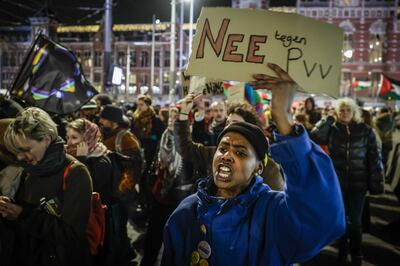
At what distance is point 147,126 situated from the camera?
23.1 feet

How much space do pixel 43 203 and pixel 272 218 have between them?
1407mm

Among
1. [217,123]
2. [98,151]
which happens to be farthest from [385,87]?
[98,151]

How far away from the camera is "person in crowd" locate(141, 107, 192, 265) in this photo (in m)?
3.96

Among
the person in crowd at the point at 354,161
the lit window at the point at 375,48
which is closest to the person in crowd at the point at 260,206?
the person in crowd at the point at 354,161

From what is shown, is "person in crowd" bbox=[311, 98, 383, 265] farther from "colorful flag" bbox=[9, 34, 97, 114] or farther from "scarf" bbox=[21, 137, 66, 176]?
"scarf" bbox=[21, 137, 66, 176]

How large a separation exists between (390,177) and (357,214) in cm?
218

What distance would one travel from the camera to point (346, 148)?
4.65 m

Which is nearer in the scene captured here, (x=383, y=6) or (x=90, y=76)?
(x=383, y=6)

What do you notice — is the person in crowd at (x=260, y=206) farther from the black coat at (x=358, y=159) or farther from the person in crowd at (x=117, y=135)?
the black coat at (x=358, y=159)

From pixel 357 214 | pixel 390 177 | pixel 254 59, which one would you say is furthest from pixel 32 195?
pixel 390 177

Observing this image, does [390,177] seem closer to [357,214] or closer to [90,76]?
[357,214]

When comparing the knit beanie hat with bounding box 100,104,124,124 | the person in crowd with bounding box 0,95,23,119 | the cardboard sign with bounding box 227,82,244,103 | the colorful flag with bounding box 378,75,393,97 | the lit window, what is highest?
the lit window

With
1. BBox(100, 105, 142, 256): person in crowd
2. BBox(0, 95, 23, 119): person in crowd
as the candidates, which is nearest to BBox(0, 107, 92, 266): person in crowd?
BBox(0, 95, 23, 119): person in crowd

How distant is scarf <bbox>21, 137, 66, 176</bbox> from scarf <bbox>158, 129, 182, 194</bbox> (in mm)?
1528
